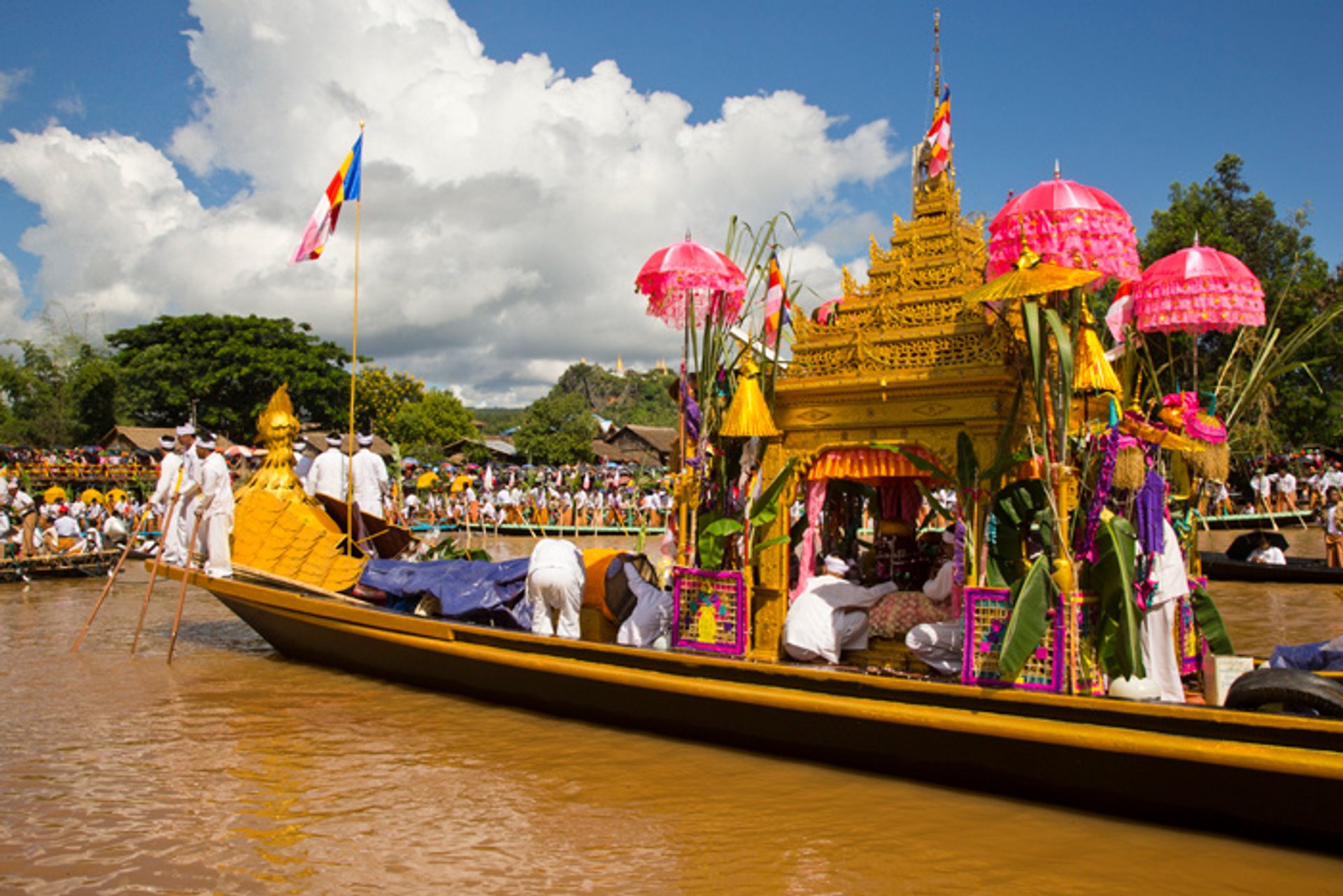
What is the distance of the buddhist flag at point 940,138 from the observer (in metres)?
7.62

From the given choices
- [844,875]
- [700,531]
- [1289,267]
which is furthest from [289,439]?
[1289,267]

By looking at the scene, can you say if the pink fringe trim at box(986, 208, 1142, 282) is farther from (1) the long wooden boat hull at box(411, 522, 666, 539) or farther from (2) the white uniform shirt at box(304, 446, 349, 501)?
(1) the long wooden boat hull at box(411, 522, 666, 539)

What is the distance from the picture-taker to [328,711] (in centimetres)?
734

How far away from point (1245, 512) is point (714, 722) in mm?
24826

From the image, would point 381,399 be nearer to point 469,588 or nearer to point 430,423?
point 430,423

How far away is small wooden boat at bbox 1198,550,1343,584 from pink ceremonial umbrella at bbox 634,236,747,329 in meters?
10.4

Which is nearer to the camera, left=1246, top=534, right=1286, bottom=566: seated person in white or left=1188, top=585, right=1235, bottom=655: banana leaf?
left=1188, top=585, right=1235, bottom=655: banana leaf

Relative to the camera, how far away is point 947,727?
493 cm

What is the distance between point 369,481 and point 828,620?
6.16 metres

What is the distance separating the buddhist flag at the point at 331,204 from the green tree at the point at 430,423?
3995cm

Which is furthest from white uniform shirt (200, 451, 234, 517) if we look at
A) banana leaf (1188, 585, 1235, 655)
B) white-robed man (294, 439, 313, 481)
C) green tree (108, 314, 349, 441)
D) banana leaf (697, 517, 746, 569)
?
green tree (108, 314, 349, 441)

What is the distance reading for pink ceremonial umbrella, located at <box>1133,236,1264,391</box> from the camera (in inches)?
238

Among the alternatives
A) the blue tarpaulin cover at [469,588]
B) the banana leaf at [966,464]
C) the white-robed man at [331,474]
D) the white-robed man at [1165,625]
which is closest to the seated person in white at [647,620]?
the blue tarpaulin cover at [469,588]

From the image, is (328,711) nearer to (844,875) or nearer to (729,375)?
(729,375)
